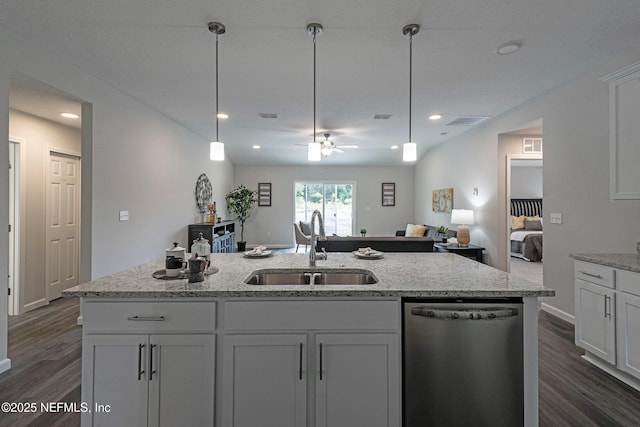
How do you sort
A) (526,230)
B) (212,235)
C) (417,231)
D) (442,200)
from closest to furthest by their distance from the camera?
1. (212,235)
2. (442,200)
3. (417,231)
4. (526,230)

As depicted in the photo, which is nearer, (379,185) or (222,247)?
(222,247)

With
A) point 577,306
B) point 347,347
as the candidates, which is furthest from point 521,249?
point 347,347

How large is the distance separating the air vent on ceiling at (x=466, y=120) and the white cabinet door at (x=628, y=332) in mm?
3347

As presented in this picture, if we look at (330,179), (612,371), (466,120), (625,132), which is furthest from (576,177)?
(330,179)

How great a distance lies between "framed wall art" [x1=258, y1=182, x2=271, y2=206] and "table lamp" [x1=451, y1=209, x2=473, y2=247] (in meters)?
5.33

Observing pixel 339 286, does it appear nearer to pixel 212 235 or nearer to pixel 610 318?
pixel 610 318

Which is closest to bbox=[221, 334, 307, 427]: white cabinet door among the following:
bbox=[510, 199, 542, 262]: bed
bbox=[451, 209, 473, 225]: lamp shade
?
bbox=[451, 209, 473, 225]: lamp shade

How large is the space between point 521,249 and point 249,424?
7.59 meters

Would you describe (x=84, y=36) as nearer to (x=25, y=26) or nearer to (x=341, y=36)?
(x=25, y=26)

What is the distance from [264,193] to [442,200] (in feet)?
16.0

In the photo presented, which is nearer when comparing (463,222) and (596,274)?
(596,274)

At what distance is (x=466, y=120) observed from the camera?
16.2 ft

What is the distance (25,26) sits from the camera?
2.30 metres

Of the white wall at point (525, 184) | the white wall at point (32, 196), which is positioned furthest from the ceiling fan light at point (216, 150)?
the white wall at point (525, 184)
